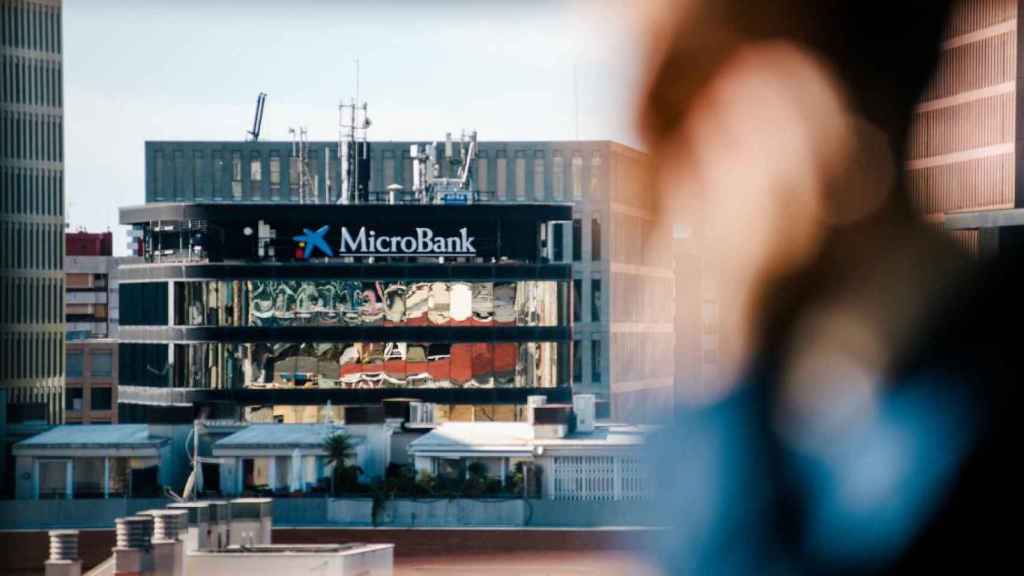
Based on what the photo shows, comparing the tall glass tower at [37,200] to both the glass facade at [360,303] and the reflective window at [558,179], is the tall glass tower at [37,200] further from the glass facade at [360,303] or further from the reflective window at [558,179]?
the glass facade at [360,303]

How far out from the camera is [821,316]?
121 inches

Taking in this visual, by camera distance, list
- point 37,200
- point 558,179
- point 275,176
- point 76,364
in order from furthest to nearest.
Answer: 1. point 275,176
2. point 558,179
3. point 76,364
4. point 37,200

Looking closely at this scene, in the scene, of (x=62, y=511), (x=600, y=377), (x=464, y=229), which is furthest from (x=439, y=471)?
(x=600, y=377)

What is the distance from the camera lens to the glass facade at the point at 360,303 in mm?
44156

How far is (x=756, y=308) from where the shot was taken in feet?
9.98

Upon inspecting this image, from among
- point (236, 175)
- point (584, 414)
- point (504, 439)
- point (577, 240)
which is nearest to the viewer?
point (504, 439)

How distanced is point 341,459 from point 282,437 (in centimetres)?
164

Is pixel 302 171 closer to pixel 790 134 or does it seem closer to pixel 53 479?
pixel 53 479

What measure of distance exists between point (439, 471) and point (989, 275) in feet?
99.7

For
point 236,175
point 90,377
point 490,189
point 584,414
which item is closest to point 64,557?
point 584,414

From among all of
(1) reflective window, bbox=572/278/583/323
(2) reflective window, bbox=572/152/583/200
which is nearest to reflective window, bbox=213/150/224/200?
(2) reflective window, bbox=572/152/583/200

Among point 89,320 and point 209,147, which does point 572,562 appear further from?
point 89,320

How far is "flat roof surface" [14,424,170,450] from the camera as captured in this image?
34.6m

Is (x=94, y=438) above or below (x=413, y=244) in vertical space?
below
